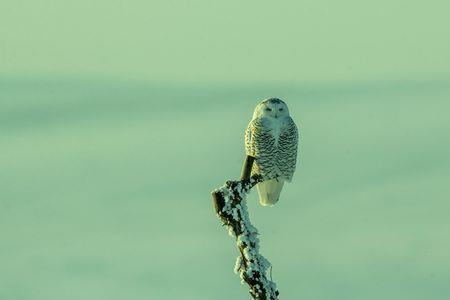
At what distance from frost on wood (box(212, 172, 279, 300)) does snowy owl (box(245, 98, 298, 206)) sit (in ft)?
30.7

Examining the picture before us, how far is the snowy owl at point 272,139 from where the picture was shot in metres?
27.4

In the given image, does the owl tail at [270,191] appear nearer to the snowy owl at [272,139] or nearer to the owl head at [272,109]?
the snowy owl at [272,139]

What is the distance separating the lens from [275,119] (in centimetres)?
2745

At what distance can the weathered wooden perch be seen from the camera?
1708cm

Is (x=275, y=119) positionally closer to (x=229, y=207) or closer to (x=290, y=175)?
(x=290, y=175)

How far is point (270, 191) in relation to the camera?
93.1ft

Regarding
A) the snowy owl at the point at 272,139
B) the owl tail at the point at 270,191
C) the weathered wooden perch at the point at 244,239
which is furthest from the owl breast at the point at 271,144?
the weathered wooden perch at the point at 244,239

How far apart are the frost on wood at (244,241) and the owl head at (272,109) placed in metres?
9.33

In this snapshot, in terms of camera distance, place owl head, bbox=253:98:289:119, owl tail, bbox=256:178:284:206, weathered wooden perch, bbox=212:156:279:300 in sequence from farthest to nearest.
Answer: owl tail, bbox=256:178:284:206 → owl head, bbox=253:98:289:119 → weathered wooden perch, bbox=212:156:279:300

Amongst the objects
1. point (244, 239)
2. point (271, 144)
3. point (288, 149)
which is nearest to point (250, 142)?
point (271, 144)

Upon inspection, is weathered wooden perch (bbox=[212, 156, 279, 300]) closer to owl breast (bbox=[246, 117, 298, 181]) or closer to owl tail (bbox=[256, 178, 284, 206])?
owl breast (bbox=[246, 117, 298, 181])

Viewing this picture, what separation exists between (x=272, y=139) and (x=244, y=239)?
406 inches

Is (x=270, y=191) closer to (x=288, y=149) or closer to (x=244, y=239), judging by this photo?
(x=288, y=149)

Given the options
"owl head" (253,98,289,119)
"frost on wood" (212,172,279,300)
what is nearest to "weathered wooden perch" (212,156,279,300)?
"frost on wood" (212,172,279,300)
